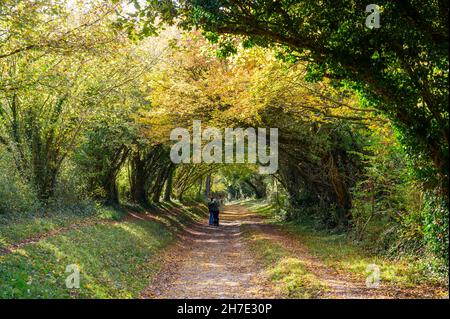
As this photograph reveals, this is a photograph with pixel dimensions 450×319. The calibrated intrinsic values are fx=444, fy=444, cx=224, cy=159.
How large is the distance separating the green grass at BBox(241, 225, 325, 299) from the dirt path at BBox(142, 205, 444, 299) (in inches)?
7.4

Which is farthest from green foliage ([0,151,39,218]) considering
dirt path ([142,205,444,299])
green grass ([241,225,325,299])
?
green grass ([241,225,325,299])

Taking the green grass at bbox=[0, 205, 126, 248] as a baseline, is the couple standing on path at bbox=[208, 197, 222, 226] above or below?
below

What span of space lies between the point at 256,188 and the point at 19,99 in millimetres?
55737

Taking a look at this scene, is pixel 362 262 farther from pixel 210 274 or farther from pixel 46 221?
pixel 46 221

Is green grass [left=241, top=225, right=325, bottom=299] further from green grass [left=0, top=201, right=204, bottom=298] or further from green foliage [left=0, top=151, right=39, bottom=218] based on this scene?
green foliage [left=0, top=151, right=39, bottom=218]

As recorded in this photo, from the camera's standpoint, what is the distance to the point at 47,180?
19875mm

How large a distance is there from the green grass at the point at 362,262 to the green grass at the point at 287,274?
121 centimetres

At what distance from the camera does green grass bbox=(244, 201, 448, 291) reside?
955cm

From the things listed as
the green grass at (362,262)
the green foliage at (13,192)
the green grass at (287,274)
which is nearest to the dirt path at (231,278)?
the green grass at (287,274)

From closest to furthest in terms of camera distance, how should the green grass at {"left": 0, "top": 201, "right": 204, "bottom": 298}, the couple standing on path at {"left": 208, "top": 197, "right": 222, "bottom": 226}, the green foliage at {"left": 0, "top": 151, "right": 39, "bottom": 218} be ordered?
the green grass at {"left": 0, "top": 201, "right": 204, "bottom": 298}
the green foliage at {"left": 0, "top": 151, "right": 39, "bottom": 218}
the couple standing on path at {"left": 208, "top": 197, "right": 222, "bottom": 226}

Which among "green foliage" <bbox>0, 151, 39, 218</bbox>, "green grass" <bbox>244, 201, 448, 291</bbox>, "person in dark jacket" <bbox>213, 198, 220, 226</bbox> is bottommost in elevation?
"person in dark jacket" <bbox>213, 198, 220, 226</bbox>

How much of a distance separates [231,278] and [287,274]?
170 cm
